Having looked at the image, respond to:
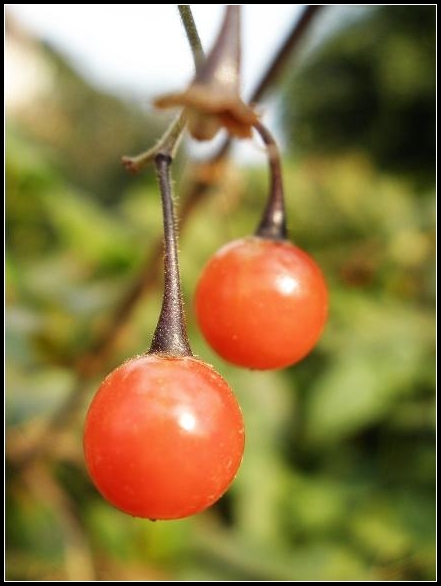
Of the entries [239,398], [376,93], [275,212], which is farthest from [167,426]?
[376,93]

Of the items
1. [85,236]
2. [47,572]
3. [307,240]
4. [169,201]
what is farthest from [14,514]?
[307,240]

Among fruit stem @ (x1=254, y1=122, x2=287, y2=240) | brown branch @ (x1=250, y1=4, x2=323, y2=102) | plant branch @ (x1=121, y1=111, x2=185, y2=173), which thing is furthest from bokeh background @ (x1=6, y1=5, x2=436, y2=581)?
plant branch @ (x1=121, y1=111, x2=185, y2=173)

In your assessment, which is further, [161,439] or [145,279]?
[145,279]

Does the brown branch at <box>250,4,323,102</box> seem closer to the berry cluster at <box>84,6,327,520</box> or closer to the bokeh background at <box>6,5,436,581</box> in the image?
the bokeh background at <box>6,5,436,581</box>

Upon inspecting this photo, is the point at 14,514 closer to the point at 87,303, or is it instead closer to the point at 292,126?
the point at 87,303

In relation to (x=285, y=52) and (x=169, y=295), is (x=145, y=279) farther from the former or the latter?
(x=169, y=295)

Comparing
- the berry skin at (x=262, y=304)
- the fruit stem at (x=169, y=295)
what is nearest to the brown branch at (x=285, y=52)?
the berry skin at (x=262, y=304)
